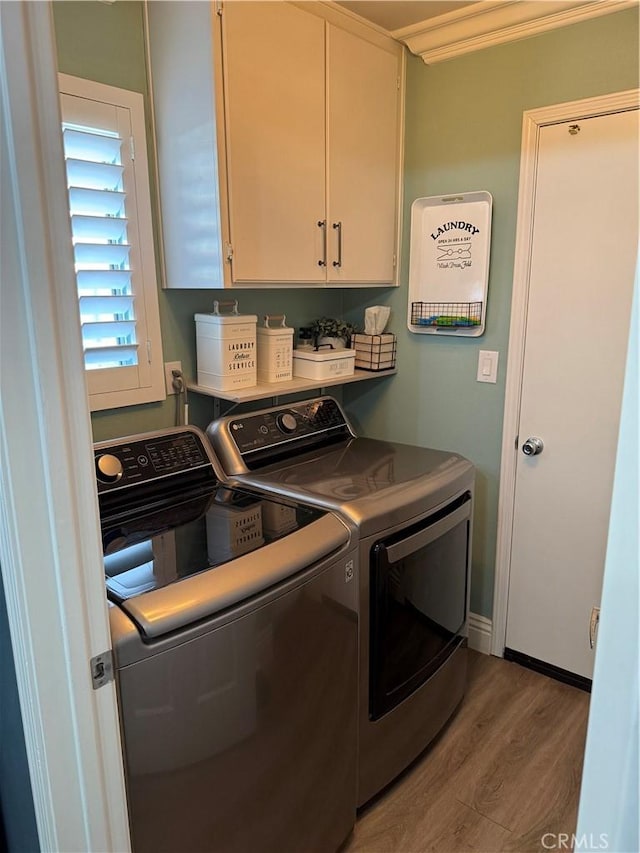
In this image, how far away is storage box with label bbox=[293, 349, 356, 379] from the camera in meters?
2.27

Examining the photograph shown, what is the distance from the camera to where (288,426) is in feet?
7.09

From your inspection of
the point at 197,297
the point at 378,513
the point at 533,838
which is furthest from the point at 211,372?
the point at 533,838

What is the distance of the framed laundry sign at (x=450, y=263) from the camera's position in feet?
7.55

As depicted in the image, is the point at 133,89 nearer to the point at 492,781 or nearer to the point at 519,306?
the point at 519,306

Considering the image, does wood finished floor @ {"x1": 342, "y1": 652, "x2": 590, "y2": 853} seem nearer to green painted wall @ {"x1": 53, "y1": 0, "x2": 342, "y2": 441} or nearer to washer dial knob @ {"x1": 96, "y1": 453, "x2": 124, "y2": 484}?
washer dial knob @ {"x1": 96, "y1": 453, "x2": 124, "y2": 484}

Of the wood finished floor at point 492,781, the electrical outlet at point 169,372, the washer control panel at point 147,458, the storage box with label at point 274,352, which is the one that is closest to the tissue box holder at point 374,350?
the storage box with label at point 274,352

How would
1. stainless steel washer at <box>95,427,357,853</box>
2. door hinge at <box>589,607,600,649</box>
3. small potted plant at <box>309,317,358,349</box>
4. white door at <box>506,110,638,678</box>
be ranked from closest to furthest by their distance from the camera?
stainless steel washer at <box>95,427,357,853</box> < white door at <box>506,110,638,678</box> < door hinge at <box>589,607,600,649</box> < small potted plant at <box>309,317,358,349</box>

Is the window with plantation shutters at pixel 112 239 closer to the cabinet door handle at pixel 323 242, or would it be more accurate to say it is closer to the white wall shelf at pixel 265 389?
the white wall shelf at pixel 265 389

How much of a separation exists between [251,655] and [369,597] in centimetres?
46

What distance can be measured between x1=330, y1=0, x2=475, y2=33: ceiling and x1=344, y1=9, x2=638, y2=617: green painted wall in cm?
22

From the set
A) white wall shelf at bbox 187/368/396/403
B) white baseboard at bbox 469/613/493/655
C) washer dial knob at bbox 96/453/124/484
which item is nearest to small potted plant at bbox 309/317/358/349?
white wall shelf at bbox 187/368/396/403

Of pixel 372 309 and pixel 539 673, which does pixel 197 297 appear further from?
pixel 539 673

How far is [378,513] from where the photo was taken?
163 centimetres

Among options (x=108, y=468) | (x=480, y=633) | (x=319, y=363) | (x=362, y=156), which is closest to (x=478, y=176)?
(x=362, y=156)
